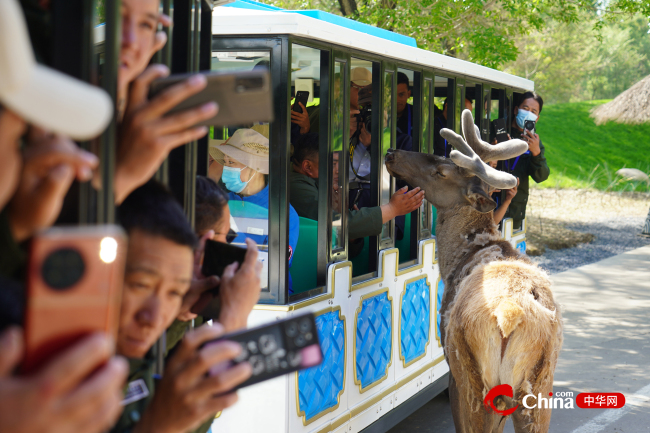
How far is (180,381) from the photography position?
1023mm

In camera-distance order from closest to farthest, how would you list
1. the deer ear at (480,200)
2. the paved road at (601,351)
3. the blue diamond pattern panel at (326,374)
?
1. the blue diamond pattern panel at (326,374)
2. the deer ear at (480,200)
3. the paved road at (601,351)

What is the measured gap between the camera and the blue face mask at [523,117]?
6.61 meters

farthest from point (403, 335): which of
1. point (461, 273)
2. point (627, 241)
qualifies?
point (627, 241)

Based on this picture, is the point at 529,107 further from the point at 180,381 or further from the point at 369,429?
the point at 180,381

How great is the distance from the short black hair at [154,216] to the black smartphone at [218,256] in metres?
0.31

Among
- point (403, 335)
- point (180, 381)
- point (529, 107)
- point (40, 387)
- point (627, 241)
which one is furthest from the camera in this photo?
point (627, 241)

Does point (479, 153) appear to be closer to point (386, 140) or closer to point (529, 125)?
point (386, 140)

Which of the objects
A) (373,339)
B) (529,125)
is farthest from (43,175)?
(529,125)

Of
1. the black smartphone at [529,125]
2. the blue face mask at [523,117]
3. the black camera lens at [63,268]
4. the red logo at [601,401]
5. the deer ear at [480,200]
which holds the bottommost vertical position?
the red logo at [601,401]

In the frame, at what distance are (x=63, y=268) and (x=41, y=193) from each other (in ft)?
0.45

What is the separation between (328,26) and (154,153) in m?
2.42

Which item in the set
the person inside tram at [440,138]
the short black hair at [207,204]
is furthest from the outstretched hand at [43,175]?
the person inside tram at [440,138]

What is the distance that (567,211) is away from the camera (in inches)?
671

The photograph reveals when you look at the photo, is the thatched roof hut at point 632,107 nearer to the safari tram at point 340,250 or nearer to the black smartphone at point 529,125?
the black smartphone at point 529,125
